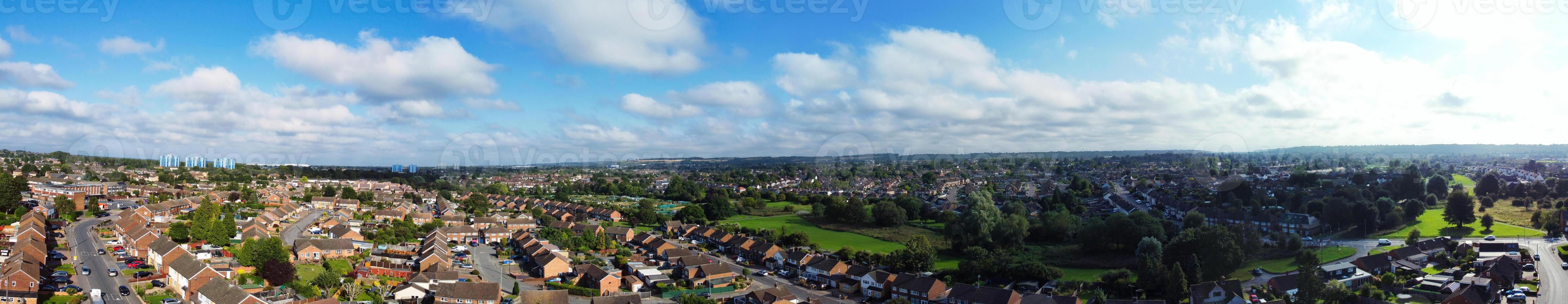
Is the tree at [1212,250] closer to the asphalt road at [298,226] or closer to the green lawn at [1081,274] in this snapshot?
the green lawn at [1081,274]

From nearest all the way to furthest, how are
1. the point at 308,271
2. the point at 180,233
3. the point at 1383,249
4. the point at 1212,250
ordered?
the point at 1212,250, the point at 308,271, the point at 1383,249, the point at 180,233

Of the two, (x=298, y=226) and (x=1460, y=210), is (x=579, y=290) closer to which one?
(x=298, y=226)

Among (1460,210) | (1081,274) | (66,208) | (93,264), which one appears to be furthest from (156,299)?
(1460,210)

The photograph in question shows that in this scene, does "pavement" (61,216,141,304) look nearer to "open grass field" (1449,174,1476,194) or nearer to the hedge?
the hedge

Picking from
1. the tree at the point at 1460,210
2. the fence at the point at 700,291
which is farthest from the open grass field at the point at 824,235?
the tree at the point at 1460,210

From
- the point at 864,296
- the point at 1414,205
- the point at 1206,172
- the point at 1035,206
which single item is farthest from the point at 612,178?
the point at 1414,205

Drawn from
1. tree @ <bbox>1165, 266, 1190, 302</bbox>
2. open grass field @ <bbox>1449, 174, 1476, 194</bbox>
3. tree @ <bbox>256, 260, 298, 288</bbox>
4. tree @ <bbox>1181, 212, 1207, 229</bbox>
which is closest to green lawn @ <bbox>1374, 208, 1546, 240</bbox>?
tree @ <bbox>1181, 212, 1207, 229</bbox>
